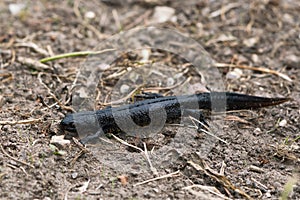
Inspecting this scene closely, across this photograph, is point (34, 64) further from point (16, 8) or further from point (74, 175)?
point (74, 175)

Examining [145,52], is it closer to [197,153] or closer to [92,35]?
[92,35]

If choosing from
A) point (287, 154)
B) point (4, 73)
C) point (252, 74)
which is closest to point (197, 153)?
point (287, 154)

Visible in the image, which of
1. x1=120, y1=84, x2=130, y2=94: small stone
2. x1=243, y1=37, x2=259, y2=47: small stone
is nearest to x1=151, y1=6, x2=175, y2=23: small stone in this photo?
x1=243, y1=37, x2=259, y2=47: small stone

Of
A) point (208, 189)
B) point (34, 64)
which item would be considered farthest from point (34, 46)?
point (208, 189)

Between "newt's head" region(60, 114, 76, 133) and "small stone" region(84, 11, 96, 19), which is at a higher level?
"small stone" region(84, 11, 96, 19)

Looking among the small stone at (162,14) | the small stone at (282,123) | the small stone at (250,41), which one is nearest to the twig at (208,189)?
the small stone at (282,123)

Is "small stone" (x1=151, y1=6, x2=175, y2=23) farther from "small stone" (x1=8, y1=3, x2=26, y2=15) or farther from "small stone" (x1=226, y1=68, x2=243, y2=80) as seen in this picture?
"small stone" (x1=8, y1=3, x2=26, y2=15)
